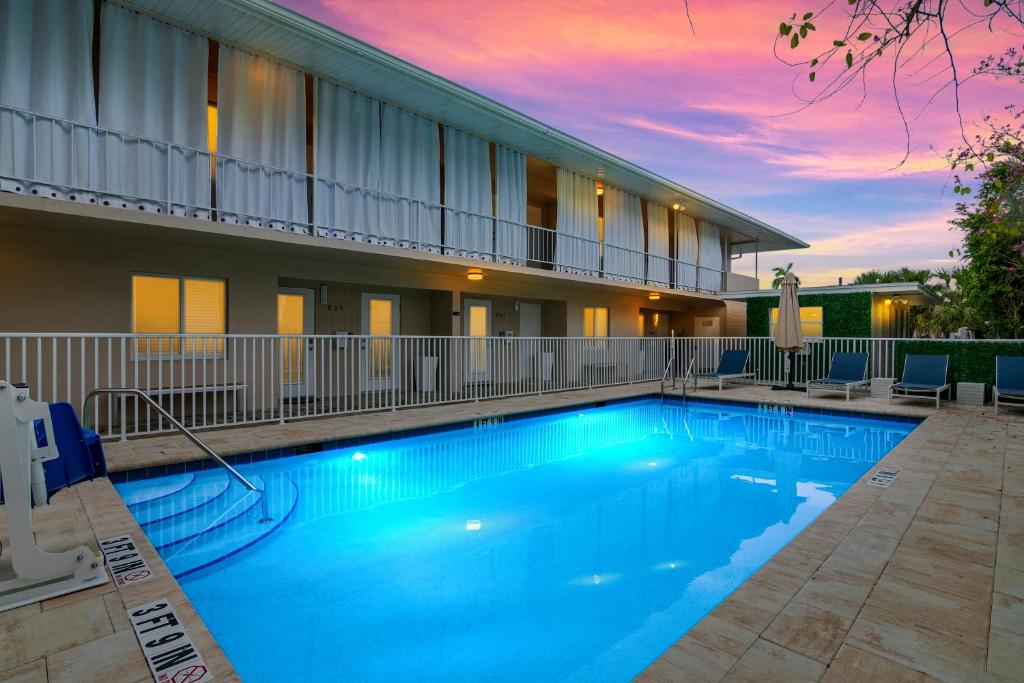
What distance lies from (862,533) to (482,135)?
1054cm

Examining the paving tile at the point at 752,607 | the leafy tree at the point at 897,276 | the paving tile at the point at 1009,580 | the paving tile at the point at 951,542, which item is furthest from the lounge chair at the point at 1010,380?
the leafy tree at the point at 897,276

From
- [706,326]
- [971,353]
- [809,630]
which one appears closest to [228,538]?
[809,630]

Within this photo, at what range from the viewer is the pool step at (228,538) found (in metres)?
3.90

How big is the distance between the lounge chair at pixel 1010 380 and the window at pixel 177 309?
42.2 ft

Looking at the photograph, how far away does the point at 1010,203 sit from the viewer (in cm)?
504

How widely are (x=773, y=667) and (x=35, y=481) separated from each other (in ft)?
11.6

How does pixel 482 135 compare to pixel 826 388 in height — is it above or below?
above

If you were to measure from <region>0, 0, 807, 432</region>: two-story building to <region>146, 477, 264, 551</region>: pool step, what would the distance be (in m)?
2.05

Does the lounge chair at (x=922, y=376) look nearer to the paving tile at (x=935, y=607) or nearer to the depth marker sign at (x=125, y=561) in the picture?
the paving tile at (x=935, y=607)

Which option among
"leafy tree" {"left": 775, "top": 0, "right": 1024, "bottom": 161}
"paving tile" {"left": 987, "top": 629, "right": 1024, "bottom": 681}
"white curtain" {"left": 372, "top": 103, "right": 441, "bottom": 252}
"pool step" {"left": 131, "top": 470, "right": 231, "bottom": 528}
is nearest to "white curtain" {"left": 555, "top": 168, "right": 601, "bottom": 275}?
"white curtain" {"left": 372, "top": 103, "right": 441, "bottom": 252}

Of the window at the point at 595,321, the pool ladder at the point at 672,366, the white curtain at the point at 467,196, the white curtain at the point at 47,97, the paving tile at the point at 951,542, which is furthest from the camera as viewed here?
the window at the point at 595,321

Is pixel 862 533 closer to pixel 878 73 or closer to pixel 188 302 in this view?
pixel 878 73

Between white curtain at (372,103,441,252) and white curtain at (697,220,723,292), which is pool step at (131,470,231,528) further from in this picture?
white curtain at (697,220,723,292)

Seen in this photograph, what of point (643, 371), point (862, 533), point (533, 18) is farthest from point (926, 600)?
point (643, 371)
